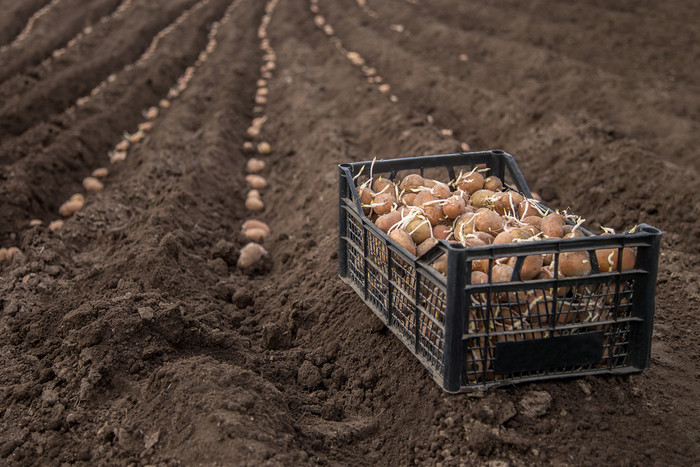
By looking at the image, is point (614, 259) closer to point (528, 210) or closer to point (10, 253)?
point (528, 210)

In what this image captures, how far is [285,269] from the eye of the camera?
4.82 metres

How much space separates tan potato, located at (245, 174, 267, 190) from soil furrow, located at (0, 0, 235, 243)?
5.98ft

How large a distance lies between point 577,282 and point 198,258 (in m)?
2.90

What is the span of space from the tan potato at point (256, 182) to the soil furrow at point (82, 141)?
1.82 m

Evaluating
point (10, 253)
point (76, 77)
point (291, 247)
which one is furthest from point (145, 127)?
point (291, 247)

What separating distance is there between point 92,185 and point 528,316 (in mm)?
5324

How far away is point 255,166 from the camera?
7023mm

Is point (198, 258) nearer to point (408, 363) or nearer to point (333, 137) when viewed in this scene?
point (408, 363)

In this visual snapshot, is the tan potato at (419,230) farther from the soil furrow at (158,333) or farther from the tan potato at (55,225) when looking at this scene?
the tan potato at (55,225)

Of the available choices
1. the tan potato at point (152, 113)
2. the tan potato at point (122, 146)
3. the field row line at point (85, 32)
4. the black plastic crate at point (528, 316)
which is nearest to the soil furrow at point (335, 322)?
the black plastic crate at point (528, 316)

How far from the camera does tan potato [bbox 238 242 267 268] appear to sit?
15.9 ft

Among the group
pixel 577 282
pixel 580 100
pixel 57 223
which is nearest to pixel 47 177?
pixel 57 223

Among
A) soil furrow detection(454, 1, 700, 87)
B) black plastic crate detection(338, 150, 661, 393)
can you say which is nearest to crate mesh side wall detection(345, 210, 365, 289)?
black plastic crate detection(338, 150, 661, 393)

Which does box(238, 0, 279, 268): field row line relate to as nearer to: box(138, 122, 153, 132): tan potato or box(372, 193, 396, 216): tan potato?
box(138, 122, 153, 132): tan potato
